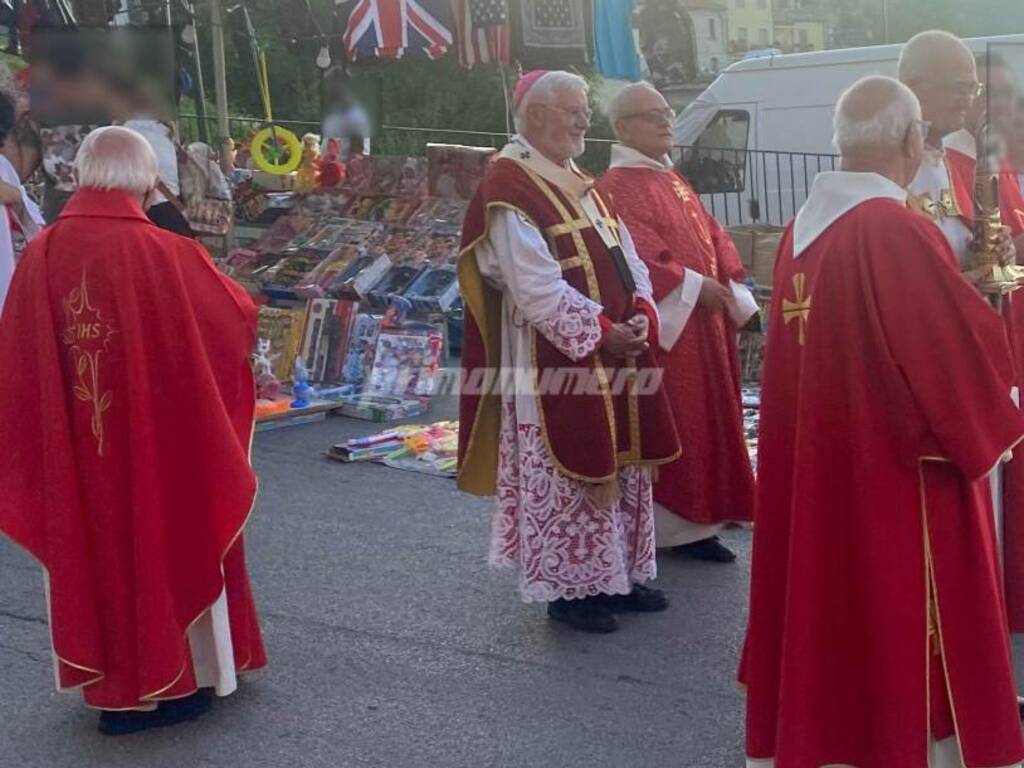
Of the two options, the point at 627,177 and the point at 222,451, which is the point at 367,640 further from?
the point at 627,177

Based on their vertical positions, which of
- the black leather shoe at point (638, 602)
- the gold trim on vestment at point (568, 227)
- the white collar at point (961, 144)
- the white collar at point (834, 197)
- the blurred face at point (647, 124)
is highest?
the blurred face at point (647, 124)

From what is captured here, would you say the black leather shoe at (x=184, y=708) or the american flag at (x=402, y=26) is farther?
the american flag at (x=402, y=26)

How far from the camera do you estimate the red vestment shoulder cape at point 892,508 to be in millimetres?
3146

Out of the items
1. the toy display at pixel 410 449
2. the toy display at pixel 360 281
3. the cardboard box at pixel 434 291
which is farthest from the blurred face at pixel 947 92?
the cardboard box at pixel 434 291

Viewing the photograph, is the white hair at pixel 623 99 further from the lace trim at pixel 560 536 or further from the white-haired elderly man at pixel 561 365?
the lace trim at pixel 560 536

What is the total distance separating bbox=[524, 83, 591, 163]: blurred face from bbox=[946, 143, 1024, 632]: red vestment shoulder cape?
4.00 ft

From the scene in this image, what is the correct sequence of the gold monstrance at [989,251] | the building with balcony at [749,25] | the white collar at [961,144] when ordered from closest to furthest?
1. the gold monstrance at [989,251]
2. the white collar at [961,144]
3. the building with balcony at [749,25]

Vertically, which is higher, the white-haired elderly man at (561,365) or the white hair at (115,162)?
the white hair at (115,162)

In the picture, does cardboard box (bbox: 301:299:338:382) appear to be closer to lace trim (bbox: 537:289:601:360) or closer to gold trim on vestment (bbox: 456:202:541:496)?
gold trim on vestment (bbox: 456:202:541:496)

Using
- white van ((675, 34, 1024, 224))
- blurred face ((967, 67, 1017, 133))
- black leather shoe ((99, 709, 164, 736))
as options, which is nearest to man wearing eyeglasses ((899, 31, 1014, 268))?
blurred face ((967, 67, 1017, 133))

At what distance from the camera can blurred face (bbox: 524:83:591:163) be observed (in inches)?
186

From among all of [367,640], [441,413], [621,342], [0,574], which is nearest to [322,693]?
[367,640]

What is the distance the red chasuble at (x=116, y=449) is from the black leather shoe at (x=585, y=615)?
1380mm

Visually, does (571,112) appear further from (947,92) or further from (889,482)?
(889,482)
